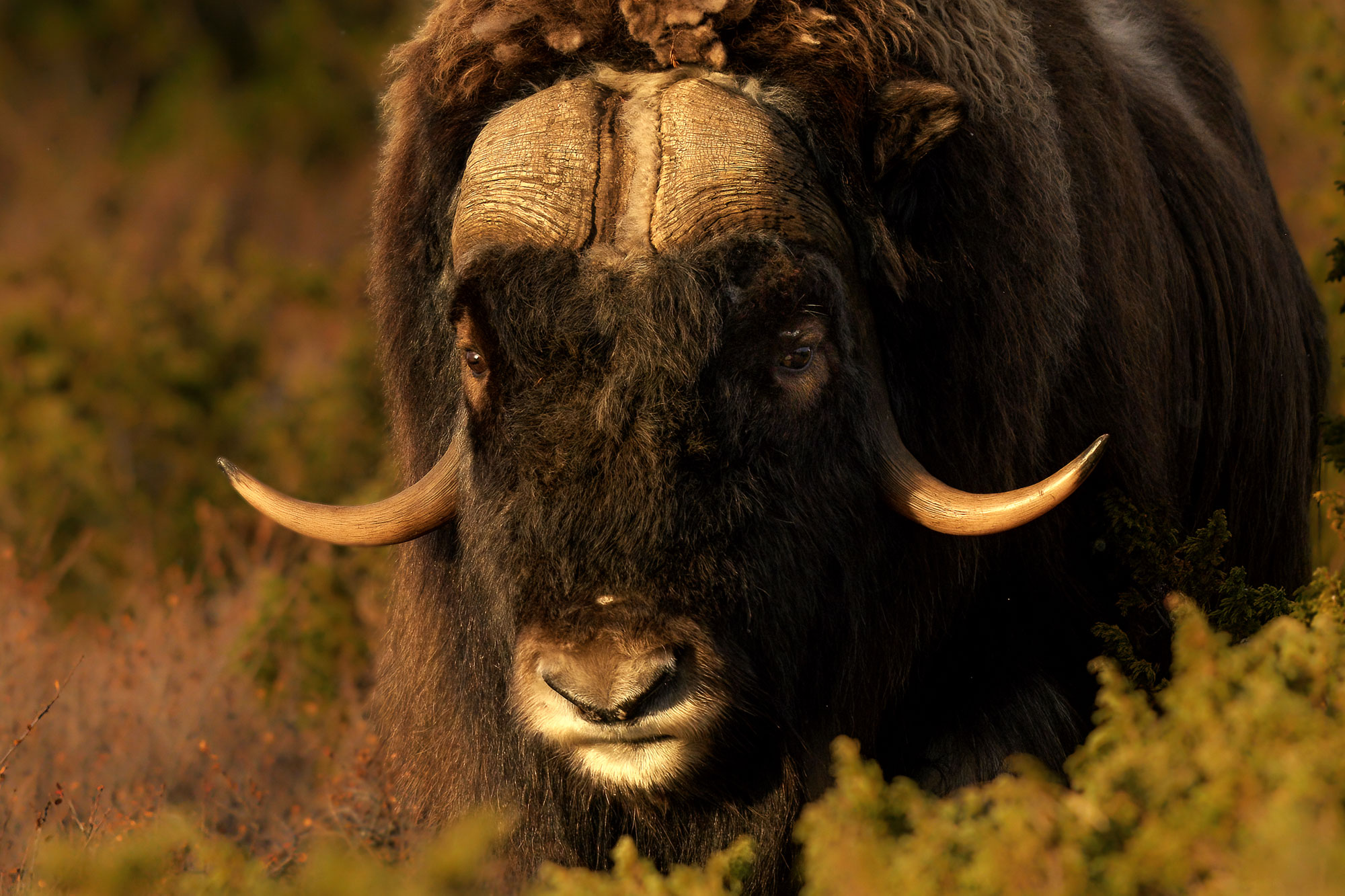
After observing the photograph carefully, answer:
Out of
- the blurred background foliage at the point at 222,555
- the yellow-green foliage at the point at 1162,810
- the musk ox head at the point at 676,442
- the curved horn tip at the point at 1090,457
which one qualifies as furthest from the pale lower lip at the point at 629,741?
the curved horn tip at the point at 1090,457

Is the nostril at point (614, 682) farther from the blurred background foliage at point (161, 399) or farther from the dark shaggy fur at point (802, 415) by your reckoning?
the blurred background foliage at point (161, 399)

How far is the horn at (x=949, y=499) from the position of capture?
10.4 ft

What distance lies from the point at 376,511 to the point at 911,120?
5.11ft

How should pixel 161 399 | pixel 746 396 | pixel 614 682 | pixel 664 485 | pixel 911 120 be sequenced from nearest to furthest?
pixel 614 682
pixel 664 485
pixel 746 396
pixel 911 120
pixel 161 399

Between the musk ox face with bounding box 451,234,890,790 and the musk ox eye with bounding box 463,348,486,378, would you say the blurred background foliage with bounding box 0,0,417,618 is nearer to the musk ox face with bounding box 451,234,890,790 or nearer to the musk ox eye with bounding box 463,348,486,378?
the musk ox eye with bounding box 463,348,486,378

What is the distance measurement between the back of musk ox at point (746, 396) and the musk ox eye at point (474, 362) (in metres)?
0.01

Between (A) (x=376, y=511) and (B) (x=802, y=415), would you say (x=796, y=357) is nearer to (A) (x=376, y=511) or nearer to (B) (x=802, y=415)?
(B) (x=802, y=415)

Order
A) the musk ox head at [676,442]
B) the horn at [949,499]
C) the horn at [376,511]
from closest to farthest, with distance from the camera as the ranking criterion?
the musk ox head at [676,442]
the horn at [949,499]
the horn at [376,511]

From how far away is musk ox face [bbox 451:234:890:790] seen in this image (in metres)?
2.97

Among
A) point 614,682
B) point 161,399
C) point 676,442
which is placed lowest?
point 161,399

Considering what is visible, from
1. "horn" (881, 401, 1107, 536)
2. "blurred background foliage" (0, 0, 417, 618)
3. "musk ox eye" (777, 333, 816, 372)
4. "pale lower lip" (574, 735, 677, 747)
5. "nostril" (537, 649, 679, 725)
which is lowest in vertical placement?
"blurred background foliage" (0, 0, 417, 618)

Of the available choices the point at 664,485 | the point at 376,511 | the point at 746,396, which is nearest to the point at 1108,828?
the point at 664,485

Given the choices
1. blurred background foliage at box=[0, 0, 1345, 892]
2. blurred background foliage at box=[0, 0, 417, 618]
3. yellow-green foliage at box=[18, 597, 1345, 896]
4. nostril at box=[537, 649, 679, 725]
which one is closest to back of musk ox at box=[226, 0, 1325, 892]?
nostril at box=[537, 649, 679, 725]

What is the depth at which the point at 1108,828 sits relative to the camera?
1971mm
